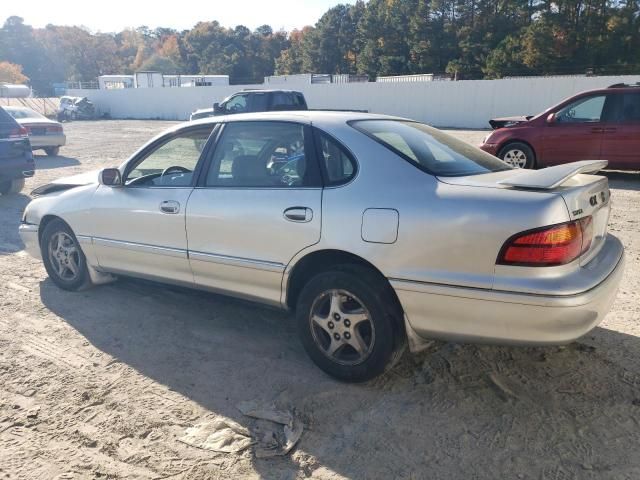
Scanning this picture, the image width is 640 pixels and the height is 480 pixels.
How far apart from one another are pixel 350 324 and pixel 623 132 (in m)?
8.21

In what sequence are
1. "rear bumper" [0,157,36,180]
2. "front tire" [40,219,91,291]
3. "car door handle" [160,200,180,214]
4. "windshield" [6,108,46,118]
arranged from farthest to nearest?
"windshield" [6,108,46,118], "rear bumper" [0,157,36,180], "front tire" [40,219,91,291], "car door handle" [160,200,180,214]

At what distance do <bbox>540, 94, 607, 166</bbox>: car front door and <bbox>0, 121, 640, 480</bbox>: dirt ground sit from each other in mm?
5792

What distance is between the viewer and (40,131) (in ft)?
50.2

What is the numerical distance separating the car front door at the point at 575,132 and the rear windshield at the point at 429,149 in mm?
6684

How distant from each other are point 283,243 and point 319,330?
593mm

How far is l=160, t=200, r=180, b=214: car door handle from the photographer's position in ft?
12.9

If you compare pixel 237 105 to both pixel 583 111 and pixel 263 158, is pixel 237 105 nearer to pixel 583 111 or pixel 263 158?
pixel 583 111

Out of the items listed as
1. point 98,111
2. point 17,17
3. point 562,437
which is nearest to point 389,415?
point 562,437

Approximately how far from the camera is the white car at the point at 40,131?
1513 cm

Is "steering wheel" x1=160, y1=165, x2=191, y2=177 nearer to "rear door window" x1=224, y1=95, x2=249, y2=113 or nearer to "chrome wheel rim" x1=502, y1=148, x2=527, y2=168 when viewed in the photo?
"chrome wheel rim" x1=502, y1=148, x2=527, y2=168

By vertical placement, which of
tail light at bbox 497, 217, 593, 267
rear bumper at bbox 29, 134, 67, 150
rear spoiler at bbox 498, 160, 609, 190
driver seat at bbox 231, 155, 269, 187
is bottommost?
rear bumper at bbox 29, 134, 67, 150

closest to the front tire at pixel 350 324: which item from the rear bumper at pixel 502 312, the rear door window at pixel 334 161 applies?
the rear bumper at pixel 502 312

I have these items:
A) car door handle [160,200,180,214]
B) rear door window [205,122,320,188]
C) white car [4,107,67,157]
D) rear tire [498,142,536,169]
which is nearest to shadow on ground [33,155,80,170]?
white car [4,107,67,157]

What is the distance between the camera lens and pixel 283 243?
3379 mm
